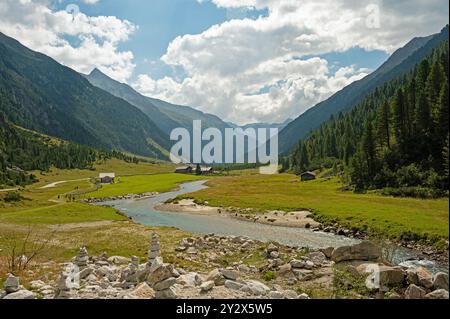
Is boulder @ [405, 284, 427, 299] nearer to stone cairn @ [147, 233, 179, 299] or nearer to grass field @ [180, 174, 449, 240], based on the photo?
grass field @ [180, 174, 449, 240]

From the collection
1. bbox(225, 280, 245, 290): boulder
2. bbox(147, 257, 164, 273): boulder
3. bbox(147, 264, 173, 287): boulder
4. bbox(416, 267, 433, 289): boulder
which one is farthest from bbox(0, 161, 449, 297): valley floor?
bbox(147, 257, 164, 273): boulder

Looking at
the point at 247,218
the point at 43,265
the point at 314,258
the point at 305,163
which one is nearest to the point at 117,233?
the point at 43,265

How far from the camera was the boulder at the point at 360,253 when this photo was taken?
20.9 m

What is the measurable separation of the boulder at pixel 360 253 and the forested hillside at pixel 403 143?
4.01 metres

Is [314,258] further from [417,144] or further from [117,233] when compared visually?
[117,233]

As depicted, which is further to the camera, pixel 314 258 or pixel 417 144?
pixel 314 258

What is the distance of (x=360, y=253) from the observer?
69.1ft

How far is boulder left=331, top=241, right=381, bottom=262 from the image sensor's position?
20.9 m

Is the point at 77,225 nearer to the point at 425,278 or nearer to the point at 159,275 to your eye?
the point at 159,275

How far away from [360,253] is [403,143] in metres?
12.7

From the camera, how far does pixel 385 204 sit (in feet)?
162

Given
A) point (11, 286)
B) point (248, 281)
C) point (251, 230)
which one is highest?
point (11, 286)

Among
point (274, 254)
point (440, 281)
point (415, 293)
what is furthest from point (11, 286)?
point (274, 254)
